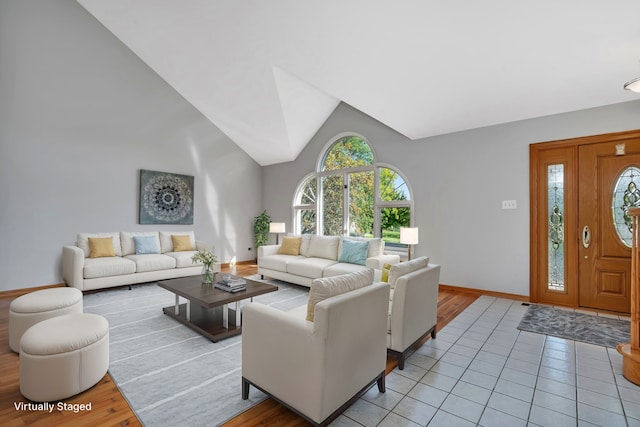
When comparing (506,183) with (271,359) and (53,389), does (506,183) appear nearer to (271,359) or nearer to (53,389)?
(271,359)

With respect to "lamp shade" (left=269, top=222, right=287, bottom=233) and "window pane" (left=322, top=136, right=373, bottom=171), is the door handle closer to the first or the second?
"window pane" (left=322, top=136, right=373, bottom=171)

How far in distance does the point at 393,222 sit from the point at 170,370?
4.29 meters

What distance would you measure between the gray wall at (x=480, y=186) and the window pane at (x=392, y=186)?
19 cm

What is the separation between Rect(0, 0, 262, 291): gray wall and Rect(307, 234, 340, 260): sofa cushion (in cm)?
306

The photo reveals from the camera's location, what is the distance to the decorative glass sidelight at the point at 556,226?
13.7 ft

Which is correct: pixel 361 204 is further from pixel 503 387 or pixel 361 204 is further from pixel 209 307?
pixel 503 387

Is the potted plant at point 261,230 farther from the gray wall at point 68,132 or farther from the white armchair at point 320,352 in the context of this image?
the white armchair at point 320,352

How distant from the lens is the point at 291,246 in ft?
18.3

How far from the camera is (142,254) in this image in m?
5.25

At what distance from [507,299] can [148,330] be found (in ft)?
15.5

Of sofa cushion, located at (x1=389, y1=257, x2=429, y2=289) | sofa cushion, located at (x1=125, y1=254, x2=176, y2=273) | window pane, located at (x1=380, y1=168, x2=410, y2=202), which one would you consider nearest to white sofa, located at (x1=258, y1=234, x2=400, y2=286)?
window pane, located at (x1=380, y1=168, x2=410, y2=202)

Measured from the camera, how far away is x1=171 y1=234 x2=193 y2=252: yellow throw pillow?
18.7ft

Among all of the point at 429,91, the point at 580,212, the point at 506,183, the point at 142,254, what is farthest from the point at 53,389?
the point at 580,212

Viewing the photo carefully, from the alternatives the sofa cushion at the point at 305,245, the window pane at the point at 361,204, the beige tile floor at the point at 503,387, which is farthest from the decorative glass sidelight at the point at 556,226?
the sofa cushion at the point at 305,245
